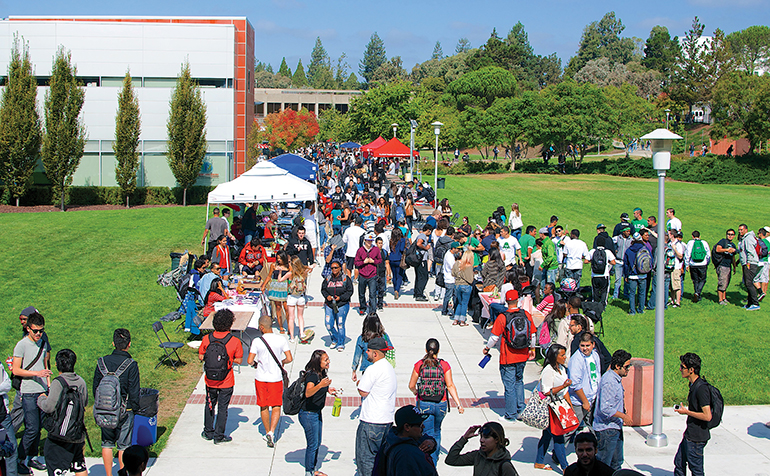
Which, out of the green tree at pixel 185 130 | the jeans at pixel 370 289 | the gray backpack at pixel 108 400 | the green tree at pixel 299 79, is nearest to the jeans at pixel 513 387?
the gray backpack at pixel 108 400

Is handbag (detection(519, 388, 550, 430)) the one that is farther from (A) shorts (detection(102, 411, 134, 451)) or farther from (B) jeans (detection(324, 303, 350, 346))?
(B) jeans (detection(324, 303, 350, 346))

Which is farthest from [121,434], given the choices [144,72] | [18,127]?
[144,72]

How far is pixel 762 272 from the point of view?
15430 millimetres

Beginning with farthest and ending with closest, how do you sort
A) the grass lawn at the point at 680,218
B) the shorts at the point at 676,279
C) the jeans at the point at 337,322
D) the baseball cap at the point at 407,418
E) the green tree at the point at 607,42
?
the green tree at the point at 607,42 → the shorts at the point at 676,279 → the grass lawn at the point at 680,218 → the jeans at the point at 337,322 → the baseball cap at the point at 407,418

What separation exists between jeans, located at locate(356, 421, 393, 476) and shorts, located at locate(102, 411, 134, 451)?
8.80 feet

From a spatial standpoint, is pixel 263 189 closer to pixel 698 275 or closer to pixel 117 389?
pixel 117 389

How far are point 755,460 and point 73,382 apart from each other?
8.16 metres

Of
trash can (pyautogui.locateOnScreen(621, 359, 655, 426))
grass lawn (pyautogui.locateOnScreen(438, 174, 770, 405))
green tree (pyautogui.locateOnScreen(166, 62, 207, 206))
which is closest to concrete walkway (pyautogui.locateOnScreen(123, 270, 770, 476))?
trash can (pyautogui.locateOnScreen(621, 359, 655, 426))

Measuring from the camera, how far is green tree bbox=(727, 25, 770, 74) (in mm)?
96688

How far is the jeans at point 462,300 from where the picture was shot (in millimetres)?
13586

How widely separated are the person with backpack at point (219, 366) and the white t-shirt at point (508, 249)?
27.3ft

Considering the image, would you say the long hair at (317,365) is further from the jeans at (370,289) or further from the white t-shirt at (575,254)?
the white t-shirt at (575,254)

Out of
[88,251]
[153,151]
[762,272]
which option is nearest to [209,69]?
[153,151]

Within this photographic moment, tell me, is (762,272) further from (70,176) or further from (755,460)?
(70,176)
